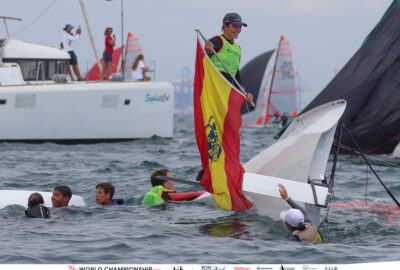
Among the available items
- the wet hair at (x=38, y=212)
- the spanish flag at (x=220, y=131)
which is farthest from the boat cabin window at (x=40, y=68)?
the spanish flag at (x=220, y=131)

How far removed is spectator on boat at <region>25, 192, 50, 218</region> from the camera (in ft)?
30.5

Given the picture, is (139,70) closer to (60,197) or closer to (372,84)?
(372,84)

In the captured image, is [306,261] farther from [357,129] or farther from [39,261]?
[357,129]

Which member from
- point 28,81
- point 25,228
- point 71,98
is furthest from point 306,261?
point 28,81

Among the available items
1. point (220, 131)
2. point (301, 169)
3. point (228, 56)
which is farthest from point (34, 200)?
point (301, 169)

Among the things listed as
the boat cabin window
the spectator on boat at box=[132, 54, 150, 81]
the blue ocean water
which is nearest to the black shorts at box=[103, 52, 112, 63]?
the spectator on boat at box=[132, 54, 150, 81]

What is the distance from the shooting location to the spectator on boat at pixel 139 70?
24594mm

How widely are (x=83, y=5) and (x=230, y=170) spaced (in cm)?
1849

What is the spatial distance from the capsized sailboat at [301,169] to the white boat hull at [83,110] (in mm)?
14577

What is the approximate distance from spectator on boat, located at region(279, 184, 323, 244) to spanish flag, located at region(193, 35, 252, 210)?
0.94m

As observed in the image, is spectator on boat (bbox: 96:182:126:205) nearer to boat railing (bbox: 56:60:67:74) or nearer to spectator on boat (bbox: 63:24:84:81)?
spectator on boat (bbox: 63:24:84:81)

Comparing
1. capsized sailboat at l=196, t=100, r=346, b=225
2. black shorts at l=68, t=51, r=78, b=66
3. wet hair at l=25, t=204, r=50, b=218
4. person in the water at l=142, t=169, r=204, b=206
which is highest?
black shorts at l=68, t=51, r=78, b=66

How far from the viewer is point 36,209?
30.6ft

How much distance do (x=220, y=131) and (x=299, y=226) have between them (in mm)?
1638
